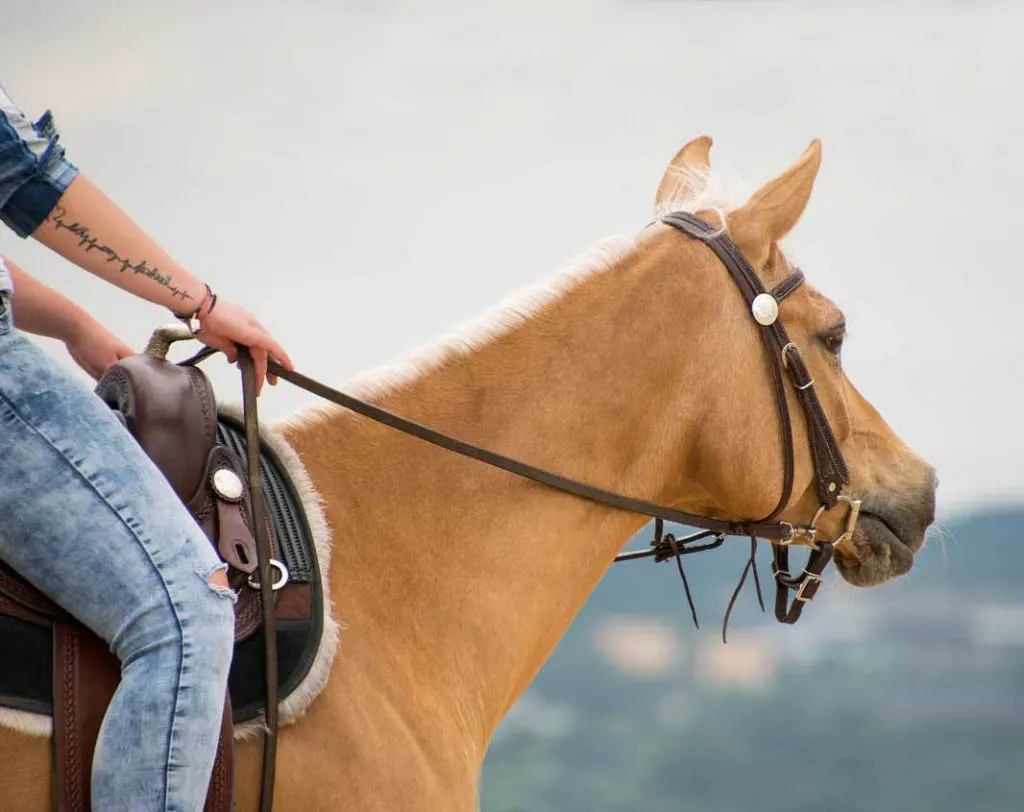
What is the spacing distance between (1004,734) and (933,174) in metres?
1.87

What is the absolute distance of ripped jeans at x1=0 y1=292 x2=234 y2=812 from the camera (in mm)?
994

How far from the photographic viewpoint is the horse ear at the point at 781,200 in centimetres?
161

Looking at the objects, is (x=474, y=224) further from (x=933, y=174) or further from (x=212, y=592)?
(x=212, y=592)


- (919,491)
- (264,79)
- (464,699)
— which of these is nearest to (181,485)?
(464,699)

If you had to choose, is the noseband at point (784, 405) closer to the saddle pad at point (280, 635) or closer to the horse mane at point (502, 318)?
the horse mane at point (502, 318)

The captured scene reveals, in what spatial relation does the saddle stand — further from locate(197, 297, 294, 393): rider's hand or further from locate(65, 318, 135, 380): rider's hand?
locate(65, 318, 135, 380): rider's hand

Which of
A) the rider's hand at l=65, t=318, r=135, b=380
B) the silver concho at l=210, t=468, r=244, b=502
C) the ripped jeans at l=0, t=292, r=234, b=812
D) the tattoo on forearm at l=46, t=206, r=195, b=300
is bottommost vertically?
the ripped jeans at l=0, t=292, r=234, b=812

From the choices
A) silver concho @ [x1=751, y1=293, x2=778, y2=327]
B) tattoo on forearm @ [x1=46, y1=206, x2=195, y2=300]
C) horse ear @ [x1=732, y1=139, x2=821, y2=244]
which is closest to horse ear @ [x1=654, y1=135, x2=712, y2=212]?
horse ear @ [x1=732, y1=139, x2=821, y2=244]

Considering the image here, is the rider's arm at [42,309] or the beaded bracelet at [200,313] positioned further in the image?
the rider's arm at [42,309]

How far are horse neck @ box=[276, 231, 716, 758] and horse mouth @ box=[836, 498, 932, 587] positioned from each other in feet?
1.17

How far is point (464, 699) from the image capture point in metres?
1.36

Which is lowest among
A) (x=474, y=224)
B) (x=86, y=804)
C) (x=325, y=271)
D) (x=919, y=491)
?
(x=86, y=804)

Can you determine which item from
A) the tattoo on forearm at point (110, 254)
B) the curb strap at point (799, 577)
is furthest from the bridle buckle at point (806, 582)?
the tattoo on forearm at point (110, 254)

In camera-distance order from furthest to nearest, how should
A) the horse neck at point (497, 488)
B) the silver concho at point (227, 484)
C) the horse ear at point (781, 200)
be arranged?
the horse ear at point (781, 200) → the horse neck at point (497, 488) → the silver concho at point (227, 484)
